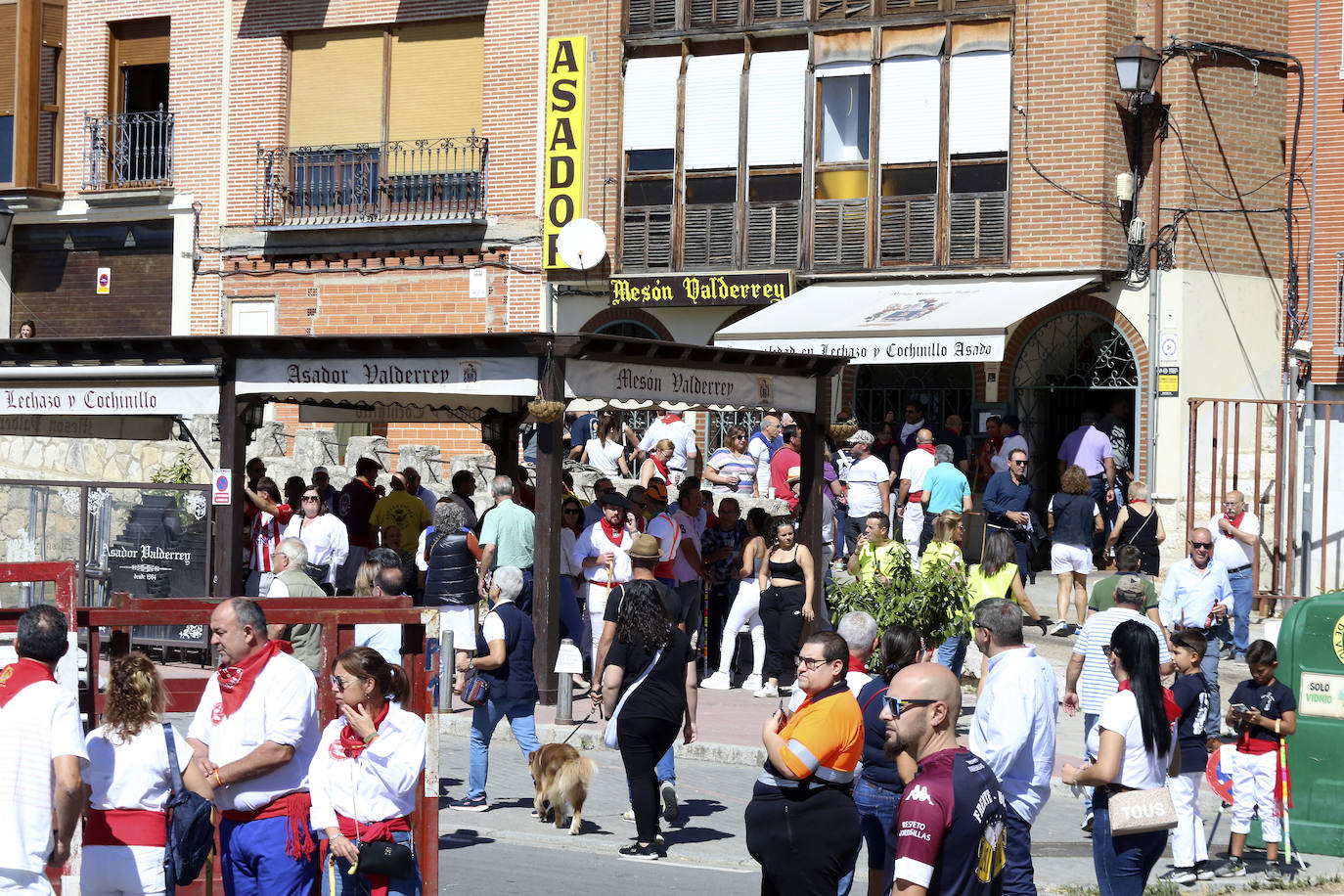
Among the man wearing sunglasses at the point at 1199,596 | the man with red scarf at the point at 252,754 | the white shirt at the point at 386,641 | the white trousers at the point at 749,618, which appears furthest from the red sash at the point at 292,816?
the white trousers at the point at 749,618

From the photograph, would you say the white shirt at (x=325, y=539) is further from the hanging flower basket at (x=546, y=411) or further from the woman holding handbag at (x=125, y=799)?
the woman holding handbag at (x=125, y=799)

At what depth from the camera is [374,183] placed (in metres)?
28.1

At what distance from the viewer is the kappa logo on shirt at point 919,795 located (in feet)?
18.5

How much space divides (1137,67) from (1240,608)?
308 inches

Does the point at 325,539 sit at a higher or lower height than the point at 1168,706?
higher

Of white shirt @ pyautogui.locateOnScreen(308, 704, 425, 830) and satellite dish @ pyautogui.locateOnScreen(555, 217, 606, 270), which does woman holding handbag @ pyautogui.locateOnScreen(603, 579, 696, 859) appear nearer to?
white shirt @ pyautogui.locateOnScreen(308, 704, 425, 830)

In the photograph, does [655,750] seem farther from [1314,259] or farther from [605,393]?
[1314,259]


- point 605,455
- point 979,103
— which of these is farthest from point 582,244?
point 979,103

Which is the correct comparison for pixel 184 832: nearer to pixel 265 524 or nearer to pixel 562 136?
pixel 265 524

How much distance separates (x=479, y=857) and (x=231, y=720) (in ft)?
11.8

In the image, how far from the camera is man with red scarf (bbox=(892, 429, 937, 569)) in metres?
20.3

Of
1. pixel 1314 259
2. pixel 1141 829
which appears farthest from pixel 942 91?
pixel 1141 829

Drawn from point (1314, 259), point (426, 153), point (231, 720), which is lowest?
point (231, 720)

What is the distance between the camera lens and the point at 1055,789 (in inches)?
498
